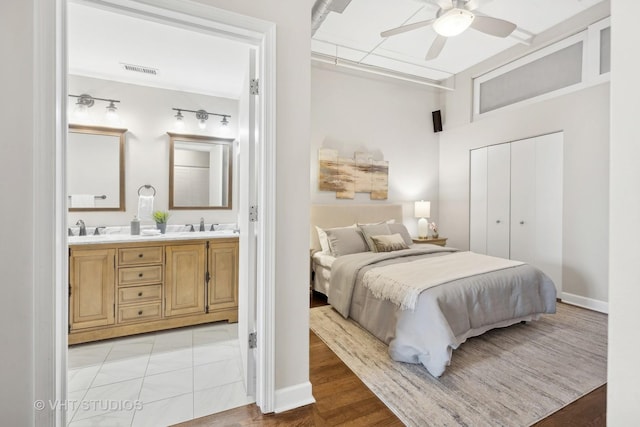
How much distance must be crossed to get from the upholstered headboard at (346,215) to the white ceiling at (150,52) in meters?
1.93

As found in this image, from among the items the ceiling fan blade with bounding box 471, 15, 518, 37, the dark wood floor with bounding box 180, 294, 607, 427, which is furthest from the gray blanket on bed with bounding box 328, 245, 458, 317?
the ceiling fan blade with bounding box 471, 15, 518, 37

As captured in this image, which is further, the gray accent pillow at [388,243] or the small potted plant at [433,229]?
the small potted plant at [433,229]

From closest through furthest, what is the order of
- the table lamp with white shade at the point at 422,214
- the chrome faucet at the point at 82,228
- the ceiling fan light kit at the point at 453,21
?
the ceiling fan light kit at the point at 453,21, the chrome faucet at the point at 82,228, the table lamp with white shade at the point at 422,214

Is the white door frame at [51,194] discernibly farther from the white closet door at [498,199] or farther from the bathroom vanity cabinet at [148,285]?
the white closet door at [498,199]

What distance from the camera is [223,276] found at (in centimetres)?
298

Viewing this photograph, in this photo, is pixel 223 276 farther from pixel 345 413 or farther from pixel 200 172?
pixel 345 413

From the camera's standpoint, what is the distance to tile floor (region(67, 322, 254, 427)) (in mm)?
1681

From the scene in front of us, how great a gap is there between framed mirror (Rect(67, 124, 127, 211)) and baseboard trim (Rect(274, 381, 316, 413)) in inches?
103

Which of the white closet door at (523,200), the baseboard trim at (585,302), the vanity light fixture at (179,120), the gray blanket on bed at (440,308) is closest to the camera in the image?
the gray blanket on bed at (440,308)

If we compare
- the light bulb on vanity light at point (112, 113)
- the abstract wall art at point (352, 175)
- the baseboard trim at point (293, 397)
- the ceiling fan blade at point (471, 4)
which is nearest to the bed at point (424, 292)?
the baseboard trim at point (293, 397)

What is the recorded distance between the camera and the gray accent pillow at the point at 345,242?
357 cm

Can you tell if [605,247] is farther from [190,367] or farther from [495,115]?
[190,367]

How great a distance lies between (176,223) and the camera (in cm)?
337

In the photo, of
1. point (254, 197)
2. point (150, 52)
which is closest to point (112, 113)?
point (150, 52)
